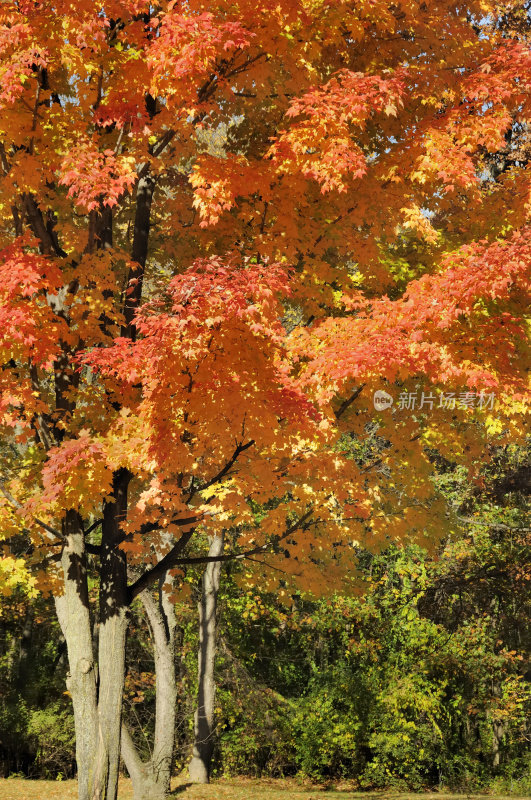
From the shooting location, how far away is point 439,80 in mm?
8883

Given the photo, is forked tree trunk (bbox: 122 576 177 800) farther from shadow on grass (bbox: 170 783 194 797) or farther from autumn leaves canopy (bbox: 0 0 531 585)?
autumn leaves canopy (bbox: 0 0 531 585)

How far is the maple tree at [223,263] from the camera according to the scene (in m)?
6.84

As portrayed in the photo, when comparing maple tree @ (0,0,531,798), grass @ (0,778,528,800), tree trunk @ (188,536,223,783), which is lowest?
grass @ (0,778,528,800)

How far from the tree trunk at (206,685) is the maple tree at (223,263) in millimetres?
5955

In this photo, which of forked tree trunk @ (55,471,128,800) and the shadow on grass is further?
the shadow on grass

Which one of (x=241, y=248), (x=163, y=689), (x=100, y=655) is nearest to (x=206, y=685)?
(x=163, y=689)

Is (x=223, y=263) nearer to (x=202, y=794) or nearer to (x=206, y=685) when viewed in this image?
(x=202, y=794)

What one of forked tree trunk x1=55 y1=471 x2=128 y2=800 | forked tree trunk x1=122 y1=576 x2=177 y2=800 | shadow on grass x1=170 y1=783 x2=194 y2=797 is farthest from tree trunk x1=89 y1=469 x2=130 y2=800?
shadow on grass x1=170 y1=783 x2=194 y2=797

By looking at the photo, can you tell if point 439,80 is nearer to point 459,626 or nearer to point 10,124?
point 10,124

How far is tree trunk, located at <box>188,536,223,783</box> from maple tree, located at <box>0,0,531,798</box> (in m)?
5.96

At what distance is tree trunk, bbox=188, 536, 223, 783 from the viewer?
1517 centimetres

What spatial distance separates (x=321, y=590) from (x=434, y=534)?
106 inches

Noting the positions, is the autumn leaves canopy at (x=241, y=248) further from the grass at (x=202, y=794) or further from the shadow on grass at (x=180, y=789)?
the grass at (x=202, y=794)

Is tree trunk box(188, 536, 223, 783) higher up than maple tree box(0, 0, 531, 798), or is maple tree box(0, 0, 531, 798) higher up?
Answer: maple tree box(0, 0, 531, 798)
